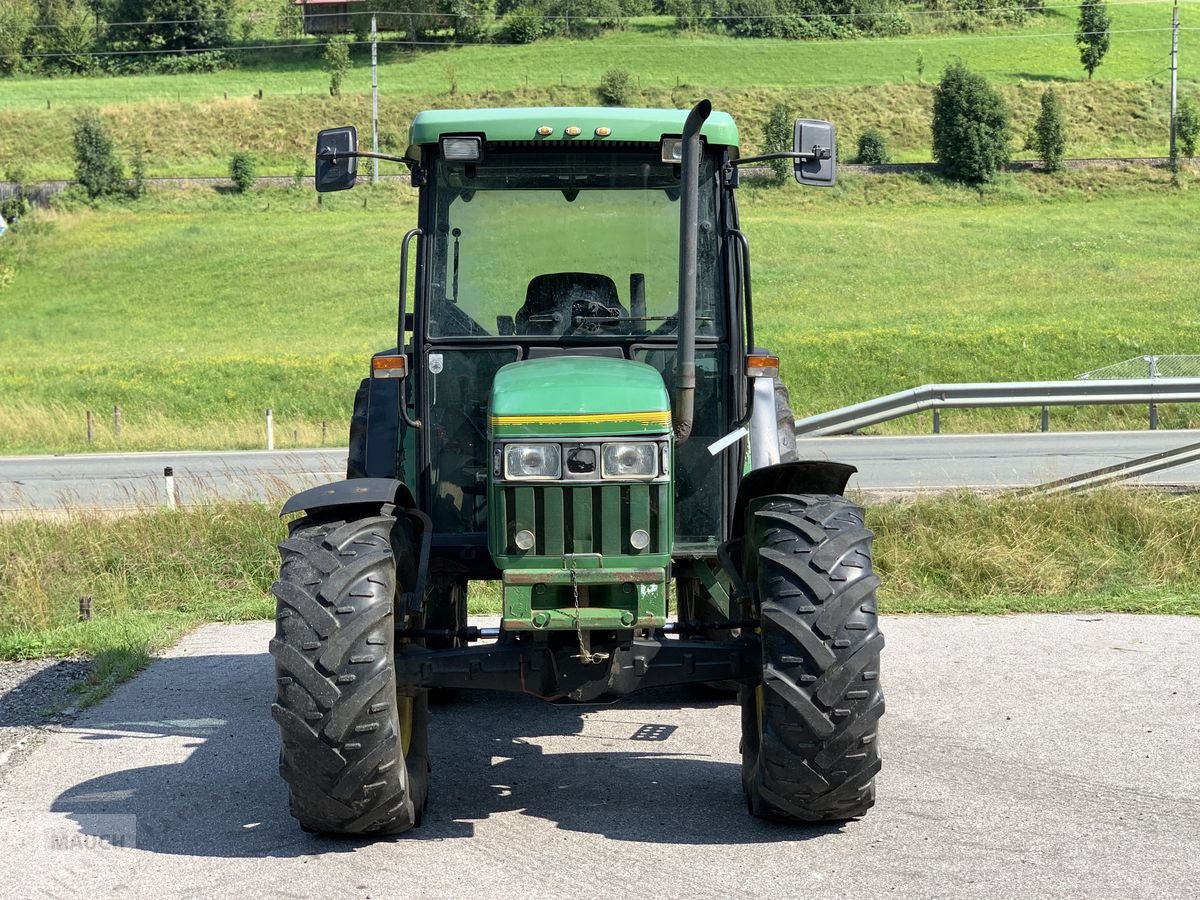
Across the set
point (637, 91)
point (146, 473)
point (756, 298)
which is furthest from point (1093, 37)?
point (146, 473)

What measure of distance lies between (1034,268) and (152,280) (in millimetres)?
29271

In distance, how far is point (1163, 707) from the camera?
657 centimetres

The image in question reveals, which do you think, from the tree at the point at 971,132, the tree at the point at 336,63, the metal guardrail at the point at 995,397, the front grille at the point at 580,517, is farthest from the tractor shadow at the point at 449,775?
the tree at the point at 336,63

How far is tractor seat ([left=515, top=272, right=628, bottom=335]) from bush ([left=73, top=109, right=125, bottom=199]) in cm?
6004

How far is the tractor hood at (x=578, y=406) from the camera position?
196 inches

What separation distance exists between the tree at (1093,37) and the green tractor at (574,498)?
8261cm

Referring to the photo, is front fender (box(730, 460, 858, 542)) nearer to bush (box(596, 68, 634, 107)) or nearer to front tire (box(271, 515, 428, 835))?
front tire (box(271, 515, 428, 835))

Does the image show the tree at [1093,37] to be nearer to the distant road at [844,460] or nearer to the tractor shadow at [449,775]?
the distant road at [844,460]

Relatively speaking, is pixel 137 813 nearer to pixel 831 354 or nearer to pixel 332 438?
pixel 332 438

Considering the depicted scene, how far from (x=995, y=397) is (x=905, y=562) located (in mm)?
3682

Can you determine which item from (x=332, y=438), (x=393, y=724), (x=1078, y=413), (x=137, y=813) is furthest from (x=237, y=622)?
(x=1078, y=413)

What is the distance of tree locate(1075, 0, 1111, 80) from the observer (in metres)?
82.8

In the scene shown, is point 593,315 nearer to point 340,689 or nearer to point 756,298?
point 340,689

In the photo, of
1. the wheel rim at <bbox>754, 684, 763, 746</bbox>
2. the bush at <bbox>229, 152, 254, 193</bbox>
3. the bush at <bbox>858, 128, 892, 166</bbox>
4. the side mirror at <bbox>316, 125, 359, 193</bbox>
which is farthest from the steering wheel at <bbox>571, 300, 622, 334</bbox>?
the bush at <bbox>858, 128, 892, 166</bbox>
